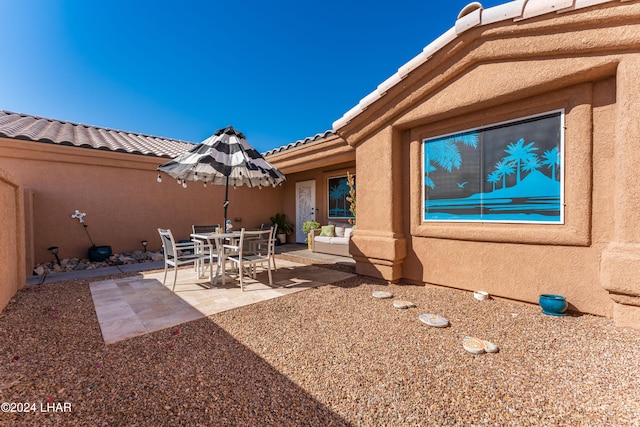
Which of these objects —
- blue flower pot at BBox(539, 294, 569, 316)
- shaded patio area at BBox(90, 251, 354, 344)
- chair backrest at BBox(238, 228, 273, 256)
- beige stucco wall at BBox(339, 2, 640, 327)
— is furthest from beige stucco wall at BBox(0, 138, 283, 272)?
blue flower pot at BBox(539, 294, 569, 316)

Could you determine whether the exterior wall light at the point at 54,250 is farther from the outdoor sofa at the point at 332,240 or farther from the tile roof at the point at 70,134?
the outdoor sofa at the point at 332,240

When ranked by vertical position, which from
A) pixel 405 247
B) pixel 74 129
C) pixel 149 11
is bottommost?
pixel 405 247

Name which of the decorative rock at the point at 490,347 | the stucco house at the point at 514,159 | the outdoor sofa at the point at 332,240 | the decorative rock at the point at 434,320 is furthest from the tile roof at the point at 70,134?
the decorative rock at the point at 490,347

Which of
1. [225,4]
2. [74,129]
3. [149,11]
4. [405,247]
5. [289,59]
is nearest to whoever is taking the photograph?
[405,247]

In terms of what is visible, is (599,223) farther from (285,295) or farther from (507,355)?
(285,295)

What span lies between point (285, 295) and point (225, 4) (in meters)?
9.41

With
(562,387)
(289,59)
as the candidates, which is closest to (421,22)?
(289,59)

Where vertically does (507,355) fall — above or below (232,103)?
below

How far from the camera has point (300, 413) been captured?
1.87 m

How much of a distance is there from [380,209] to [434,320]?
2413 mm

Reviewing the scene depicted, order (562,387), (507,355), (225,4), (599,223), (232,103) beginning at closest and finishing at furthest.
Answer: (562,387) → (507,355) → (599,223) → (225,4) → (232,103)

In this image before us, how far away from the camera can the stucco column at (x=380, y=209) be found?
506cm

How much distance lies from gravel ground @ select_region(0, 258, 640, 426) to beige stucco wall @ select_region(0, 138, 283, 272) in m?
4.17

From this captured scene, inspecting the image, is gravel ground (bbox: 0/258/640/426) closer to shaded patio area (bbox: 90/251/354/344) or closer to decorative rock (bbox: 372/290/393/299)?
shaded patio area (bbox: 90/251/354/344)
